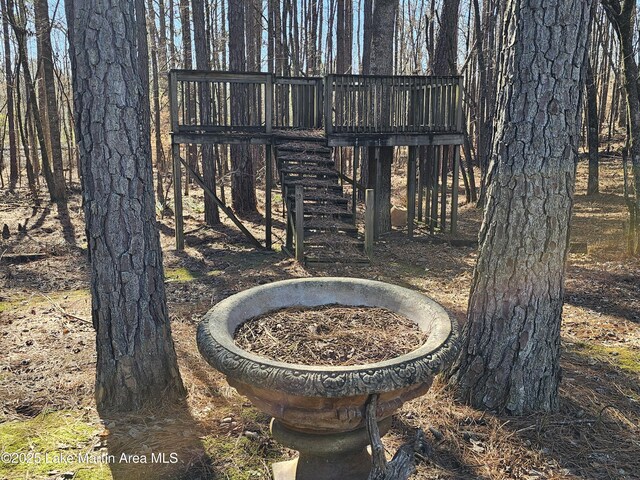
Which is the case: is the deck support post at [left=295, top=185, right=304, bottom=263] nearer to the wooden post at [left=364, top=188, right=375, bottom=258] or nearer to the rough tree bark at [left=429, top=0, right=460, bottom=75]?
the wooden post at [left=364, top=188, right=375, bottom=258]

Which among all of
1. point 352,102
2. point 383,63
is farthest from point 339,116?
point 383,63

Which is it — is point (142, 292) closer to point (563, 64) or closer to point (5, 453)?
point (5, 453)

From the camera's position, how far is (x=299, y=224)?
851cm

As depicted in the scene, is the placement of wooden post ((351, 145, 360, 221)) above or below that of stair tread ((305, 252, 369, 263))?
above

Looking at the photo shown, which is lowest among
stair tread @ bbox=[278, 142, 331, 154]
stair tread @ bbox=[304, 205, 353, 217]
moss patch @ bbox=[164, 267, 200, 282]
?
moss patch @ bbox=[164, 267, 200, 282]

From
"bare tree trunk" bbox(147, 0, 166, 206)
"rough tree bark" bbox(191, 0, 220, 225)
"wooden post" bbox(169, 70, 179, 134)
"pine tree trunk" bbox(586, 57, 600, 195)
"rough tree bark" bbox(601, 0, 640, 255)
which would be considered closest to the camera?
"rough tree bark" bbox(601, 0, 640, 255)

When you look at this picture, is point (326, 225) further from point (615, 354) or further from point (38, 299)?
point (615, 354)

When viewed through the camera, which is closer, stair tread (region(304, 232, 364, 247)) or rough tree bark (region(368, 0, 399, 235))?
stair tread (region(304, 232, 364, 247))

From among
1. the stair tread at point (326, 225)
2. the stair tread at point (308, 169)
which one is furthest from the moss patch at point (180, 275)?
the stair tread at point (308, 169)

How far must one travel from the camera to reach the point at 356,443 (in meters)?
2.82

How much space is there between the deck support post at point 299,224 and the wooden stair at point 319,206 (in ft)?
0.40

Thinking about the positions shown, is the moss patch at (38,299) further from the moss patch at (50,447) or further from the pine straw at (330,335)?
the pine straw at (330,335)

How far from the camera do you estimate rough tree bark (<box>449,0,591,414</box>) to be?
3.52 metres

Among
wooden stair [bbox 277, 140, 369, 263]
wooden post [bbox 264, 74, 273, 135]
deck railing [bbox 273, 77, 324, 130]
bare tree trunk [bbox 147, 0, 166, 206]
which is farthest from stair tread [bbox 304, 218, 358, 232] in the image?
bare tree trunk [bbox 147, 0, 166, 206]
